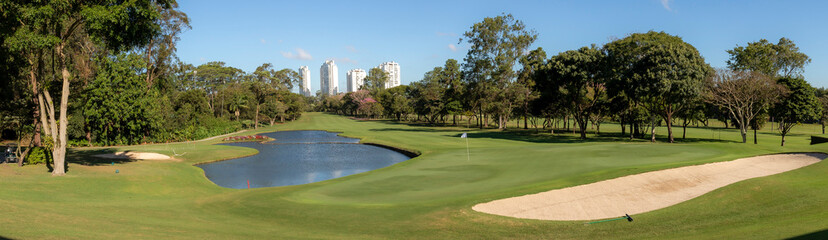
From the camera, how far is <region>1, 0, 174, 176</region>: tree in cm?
2000

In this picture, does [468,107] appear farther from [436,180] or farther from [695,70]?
[436,180]

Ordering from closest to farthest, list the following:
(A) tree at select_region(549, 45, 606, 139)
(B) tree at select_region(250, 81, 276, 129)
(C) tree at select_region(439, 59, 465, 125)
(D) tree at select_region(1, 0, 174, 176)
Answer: (D) tree at select_region(1, 0, 174, 176) < (A) tree at select_region(549, 45, 606, 139) < (C) tree at select_region(439, 59, 465, 125) < (B) tree at select_region(250, 81, 276, 129)

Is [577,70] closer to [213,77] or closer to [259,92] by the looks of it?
[259,92]

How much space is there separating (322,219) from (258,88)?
294ft

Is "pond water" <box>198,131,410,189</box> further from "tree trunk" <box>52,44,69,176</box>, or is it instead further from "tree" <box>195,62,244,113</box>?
"tree" <box>195,62,244,113</box>

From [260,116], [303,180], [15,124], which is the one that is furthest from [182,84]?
[303,180]

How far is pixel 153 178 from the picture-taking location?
25859mm

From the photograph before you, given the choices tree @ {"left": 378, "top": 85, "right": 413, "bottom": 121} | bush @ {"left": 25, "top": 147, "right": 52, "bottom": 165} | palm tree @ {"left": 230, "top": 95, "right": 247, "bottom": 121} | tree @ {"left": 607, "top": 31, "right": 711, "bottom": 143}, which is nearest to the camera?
bush @ {"left": 25, "top": 147, "right": 52, "bottom": 165}

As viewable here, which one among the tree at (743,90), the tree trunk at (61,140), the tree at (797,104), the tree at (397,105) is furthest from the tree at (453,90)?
the tree trunk at (61,140)

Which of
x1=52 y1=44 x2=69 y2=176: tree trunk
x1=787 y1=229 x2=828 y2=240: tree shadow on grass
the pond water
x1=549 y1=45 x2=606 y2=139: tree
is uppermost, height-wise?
x1=549 y1=45 x2=606 y2=139: tree

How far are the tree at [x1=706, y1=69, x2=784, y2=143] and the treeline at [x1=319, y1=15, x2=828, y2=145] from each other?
84 mm

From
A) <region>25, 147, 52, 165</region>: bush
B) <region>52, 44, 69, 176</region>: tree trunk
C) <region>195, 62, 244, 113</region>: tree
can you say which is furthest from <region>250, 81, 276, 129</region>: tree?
<region>52, 44, 69, 176</region>: tree trunk

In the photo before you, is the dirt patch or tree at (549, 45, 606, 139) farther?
tree at (549, 45, 606, 139)

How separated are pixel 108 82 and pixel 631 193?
54939mm
